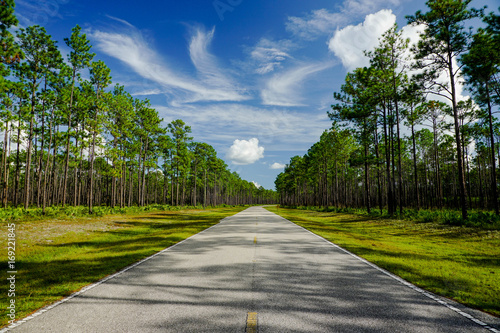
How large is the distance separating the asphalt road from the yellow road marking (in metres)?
0.01

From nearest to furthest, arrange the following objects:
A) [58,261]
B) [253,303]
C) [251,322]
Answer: [251,322]
[253,303]
[58,261]

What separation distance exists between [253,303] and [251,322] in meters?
0.76

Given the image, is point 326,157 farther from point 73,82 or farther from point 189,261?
point 189,261

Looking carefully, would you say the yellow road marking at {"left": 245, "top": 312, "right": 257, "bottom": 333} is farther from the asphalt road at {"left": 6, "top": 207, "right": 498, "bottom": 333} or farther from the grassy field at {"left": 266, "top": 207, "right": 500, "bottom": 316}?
the grassy field at {"left": 266, "top": 207, "right": 500, "bottom": 316}

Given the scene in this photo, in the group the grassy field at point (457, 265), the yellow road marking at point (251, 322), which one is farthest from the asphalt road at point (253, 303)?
the grassy field at point (457, 265)

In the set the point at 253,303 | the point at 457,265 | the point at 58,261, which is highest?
the point at 253,303

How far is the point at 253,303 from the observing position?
426cm

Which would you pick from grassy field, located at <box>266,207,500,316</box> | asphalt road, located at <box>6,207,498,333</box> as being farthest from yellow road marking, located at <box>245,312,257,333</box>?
grassy field, located at <box>266,207,500,316</box>

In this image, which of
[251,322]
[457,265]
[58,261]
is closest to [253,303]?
[251,322]

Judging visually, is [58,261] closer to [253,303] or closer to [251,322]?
[253,303]

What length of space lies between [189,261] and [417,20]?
23.3m

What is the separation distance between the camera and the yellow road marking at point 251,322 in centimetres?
328

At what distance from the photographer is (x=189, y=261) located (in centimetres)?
750

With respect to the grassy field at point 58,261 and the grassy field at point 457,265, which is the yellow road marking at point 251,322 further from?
the grassy field at point 457,265
